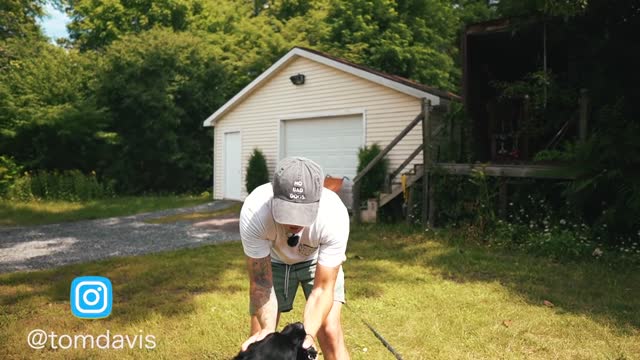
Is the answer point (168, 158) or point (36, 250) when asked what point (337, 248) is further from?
point (168, 158)

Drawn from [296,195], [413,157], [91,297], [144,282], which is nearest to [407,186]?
[413,157]

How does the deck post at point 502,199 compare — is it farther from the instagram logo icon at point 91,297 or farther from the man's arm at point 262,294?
the man's arm at point 262,294

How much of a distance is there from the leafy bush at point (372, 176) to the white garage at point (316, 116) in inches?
14.1

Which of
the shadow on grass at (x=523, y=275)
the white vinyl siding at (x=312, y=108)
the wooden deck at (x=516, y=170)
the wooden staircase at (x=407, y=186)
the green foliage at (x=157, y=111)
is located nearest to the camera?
the shadow on grass at (x=523, y=275)

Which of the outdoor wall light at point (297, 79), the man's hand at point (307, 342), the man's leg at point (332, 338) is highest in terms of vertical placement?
the outdoor wall light at point (297, 79)

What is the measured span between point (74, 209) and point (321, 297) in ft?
42.9

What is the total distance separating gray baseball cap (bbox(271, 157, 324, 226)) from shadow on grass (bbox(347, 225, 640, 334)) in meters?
3.33

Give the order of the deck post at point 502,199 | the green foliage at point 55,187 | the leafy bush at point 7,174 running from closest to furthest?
the deck post at point 502,199
the green foliage at point 55,187
the leafy bush at point 7,174

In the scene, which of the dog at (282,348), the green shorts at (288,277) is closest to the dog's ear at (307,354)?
the dog at (282,348)

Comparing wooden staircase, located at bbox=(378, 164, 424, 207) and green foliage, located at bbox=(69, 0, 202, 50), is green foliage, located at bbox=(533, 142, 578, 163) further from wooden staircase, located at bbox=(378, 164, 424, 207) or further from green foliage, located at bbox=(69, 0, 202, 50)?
green foliage, located at bbox=(69, 0, 202, 50)

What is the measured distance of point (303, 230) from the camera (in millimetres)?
2875

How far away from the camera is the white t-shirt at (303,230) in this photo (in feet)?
9.28

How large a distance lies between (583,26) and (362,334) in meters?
6.79

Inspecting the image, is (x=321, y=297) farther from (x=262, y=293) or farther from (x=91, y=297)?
(x=91, y=297)
